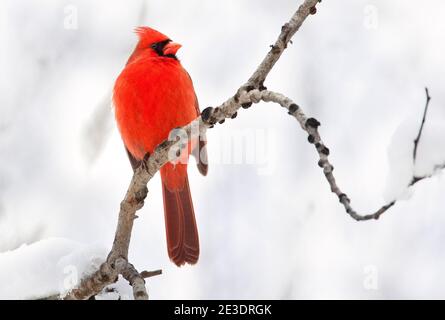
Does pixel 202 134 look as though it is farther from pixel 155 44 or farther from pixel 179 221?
pixel 155 44

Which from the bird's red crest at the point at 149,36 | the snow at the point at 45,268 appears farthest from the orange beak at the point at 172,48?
the snow at the point at 45,268

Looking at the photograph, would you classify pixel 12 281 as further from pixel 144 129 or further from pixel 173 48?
pixel 173 48

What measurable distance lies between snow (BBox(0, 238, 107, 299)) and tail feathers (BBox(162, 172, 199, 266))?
959 millimetres

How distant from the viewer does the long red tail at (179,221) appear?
3.84m

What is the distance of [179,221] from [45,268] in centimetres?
130

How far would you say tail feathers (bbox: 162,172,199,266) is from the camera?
3.84 meters

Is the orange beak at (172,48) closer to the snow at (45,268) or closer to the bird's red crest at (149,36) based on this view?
the bird's red crest at (149,36)

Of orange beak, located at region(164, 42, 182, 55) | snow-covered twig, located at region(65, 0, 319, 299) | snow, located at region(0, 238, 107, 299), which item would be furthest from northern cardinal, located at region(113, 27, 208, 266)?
snow, located at region(0, 238, 107, 299)

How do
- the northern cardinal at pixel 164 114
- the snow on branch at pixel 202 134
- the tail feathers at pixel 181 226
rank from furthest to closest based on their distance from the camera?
the tail feathers at pixel 181 226
the northern cardinal at pixel 164 114
the snow on branch at pixel 202 134

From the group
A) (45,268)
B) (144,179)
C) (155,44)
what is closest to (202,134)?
(144,179)

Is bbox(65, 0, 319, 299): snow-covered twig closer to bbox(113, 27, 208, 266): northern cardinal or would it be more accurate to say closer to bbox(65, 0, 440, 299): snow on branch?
bbox(65, 0, 440, 299): snow on branch

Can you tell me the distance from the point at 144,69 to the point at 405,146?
1.94 meters
